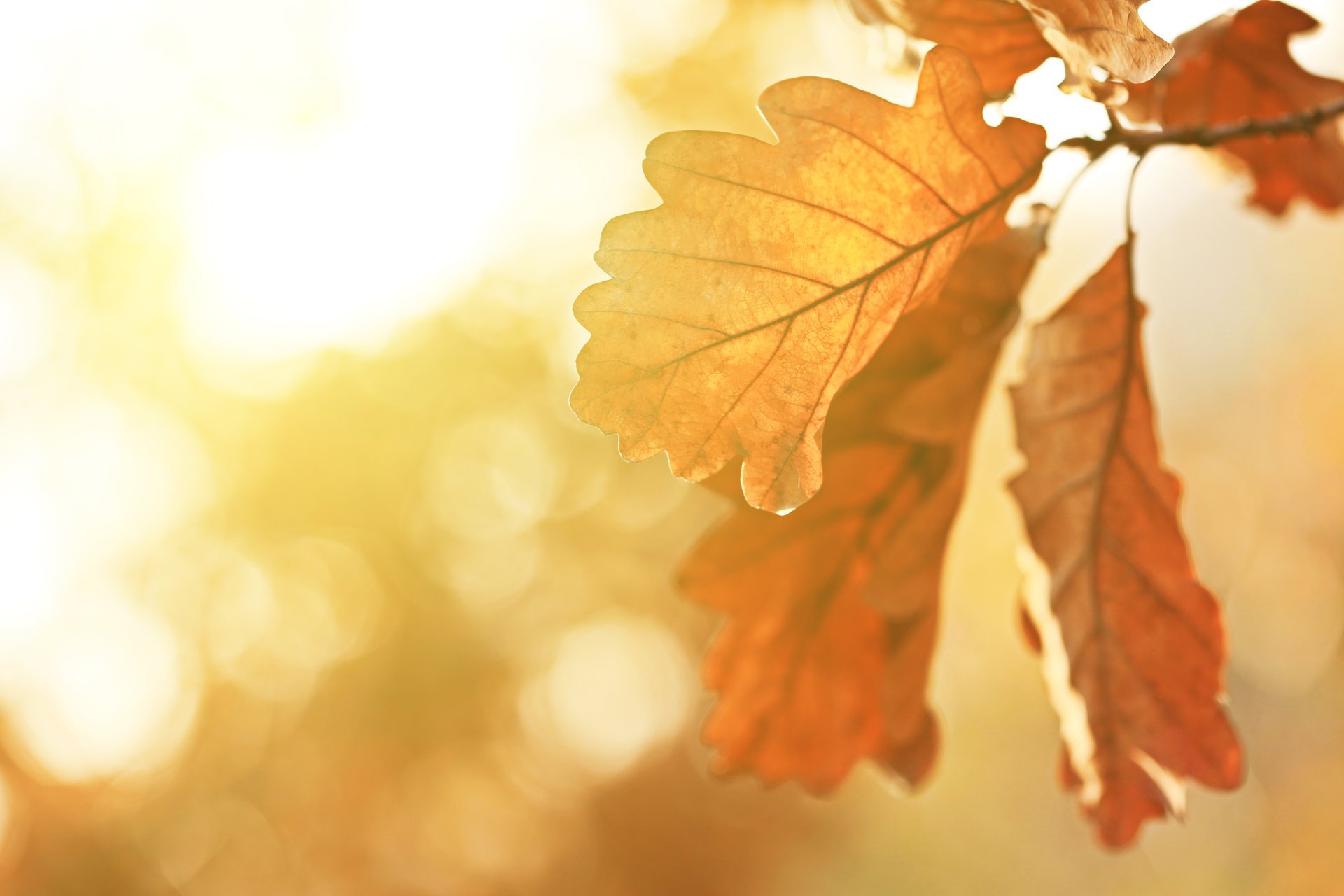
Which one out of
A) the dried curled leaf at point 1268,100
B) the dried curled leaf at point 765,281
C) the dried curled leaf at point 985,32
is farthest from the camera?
the dried curled leaf at point 1268,100

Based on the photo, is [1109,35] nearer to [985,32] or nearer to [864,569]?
[985,32]

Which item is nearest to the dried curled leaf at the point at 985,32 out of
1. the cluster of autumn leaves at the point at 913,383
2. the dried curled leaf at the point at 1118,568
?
the cluster of autumn leaves at the point at 913,383

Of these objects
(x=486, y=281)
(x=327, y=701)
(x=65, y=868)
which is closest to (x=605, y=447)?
(x=486, y=281)

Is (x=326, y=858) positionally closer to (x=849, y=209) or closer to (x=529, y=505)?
(x=529, y=505)

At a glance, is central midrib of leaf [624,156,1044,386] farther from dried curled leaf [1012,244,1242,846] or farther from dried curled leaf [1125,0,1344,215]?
dried curled leaf [1125,0,1344,215]

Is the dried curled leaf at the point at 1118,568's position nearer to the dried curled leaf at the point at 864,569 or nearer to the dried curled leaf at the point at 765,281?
the dried curled leaf at the point at 864,569

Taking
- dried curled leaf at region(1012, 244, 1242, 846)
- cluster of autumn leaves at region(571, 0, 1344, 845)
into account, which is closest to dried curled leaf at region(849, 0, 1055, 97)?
cluster of autumn leaves at region(571, 0, 1344, 845)

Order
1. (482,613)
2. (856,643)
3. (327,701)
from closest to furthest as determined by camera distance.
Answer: (856,643)
(327,701)
(482,613)
